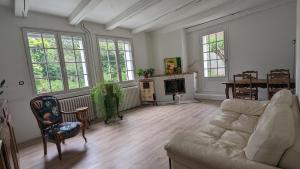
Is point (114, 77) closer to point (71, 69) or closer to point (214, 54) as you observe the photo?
point (71, 69)

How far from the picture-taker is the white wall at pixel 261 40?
399 cm

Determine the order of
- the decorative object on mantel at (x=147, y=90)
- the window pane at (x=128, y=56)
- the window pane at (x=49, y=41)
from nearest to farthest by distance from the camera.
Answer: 1. the window pane at (x=49, y=41)
2. the decorative object on mantel at (x=147, y=90)
3. the window pane at (x=128, y=56)

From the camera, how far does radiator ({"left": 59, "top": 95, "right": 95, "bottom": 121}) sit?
380 centimetres

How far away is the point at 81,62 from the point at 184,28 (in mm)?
3501

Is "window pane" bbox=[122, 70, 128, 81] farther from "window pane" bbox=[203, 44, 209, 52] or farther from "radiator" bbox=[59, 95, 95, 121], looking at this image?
"window pane" bbox=[203, 44, 209, 52]

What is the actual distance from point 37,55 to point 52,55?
299 mm

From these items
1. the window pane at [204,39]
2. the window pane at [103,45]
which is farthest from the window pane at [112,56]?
the window pane at [204,39]

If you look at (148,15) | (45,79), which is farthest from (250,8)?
(45,79)

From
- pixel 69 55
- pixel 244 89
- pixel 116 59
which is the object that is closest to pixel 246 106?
pixel 244 89

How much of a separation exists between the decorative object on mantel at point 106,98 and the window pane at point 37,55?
1301mm

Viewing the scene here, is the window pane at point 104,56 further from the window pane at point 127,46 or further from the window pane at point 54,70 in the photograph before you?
the window pane at point 54,70

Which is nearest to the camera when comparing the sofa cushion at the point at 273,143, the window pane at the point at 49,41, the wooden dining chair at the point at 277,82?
the sofa cushion at the point at 273,143

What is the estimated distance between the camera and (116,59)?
5.19m

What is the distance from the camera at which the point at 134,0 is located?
3404 mm
